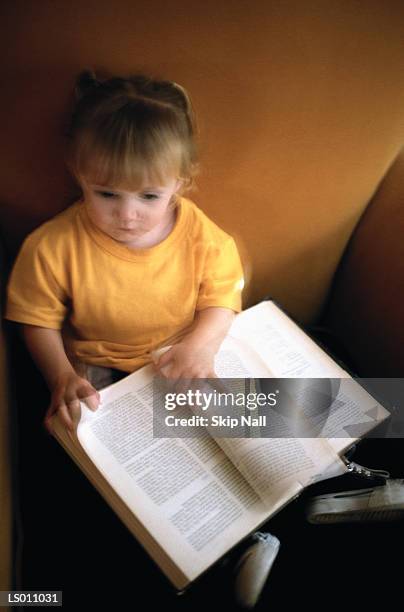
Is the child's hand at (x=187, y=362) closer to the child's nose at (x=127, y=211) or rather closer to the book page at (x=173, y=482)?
the book page at (x=173, y=482)

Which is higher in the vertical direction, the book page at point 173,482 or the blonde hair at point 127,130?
the blonde hair at point 127,130

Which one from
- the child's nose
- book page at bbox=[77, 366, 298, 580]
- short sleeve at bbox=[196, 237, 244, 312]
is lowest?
book page at bbox=[77, 366, 298, 580]

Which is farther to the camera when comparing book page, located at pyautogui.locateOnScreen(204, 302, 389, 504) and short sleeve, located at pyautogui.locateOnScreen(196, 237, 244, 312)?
short sleeve, located at pyautogui.locateOnScreen(196, 237, 244, 312)

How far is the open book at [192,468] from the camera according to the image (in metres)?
0.55

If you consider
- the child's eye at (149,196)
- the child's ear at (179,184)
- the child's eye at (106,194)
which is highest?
the child's ear at (179,184)

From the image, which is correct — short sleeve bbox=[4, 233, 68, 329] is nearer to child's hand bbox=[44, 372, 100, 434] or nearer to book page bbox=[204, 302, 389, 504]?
child's hand bbox=[44, 372, 100, 434]

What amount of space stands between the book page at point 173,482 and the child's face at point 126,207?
0.73 ft

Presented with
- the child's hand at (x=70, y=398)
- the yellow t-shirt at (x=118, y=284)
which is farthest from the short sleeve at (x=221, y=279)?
the child's hand at (x=70, y=398)

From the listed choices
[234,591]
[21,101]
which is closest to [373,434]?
[234,591]

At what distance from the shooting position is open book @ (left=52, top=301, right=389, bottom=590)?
55 centimetres

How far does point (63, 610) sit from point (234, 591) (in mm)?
273

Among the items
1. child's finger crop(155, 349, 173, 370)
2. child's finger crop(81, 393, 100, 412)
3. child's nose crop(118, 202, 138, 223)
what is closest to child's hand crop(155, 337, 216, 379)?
child's finger crop(155, 349, 173, 370)

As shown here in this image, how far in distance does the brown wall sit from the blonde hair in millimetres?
34

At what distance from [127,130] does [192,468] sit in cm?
44
